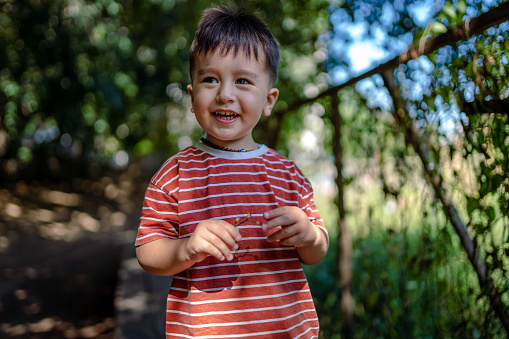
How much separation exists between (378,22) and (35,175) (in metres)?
11.6

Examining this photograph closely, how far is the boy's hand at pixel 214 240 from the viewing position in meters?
1.24

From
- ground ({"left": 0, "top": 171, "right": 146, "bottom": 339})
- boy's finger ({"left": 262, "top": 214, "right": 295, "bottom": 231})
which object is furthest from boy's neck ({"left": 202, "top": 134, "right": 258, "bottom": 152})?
ground ({"left": 0, "top": 171, "right": 146, "bottom": 339})

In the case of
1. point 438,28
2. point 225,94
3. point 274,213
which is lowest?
point 274,213

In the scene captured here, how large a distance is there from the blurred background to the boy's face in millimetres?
824

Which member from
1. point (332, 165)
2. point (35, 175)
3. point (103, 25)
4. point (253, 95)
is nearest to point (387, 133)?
point (332, 165)

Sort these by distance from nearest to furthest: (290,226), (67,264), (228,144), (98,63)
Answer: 1. (290,226)
2. (228,144)
3. (67,264)
4. (98,63)

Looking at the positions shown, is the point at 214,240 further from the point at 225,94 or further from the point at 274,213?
the point at 225,94

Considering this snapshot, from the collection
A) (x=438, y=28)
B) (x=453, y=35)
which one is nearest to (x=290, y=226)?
(x=453, y=35)

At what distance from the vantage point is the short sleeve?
1.44 m

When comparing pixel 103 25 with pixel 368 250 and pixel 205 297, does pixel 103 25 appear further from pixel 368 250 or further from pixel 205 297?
pixel 205 297

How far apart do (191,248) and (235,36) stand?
2.37 ft

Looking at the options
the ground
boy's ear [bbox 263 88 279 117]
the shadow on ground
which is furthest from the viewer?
the ground

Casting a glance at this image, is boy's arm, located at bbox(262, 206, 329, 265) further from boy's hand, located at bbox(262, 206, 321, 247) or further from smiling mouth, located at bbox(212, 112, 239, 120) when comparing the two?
smiling mouth, located at bbox(212, 112, 239, 120)

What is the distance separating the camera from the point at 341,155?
3.42m
